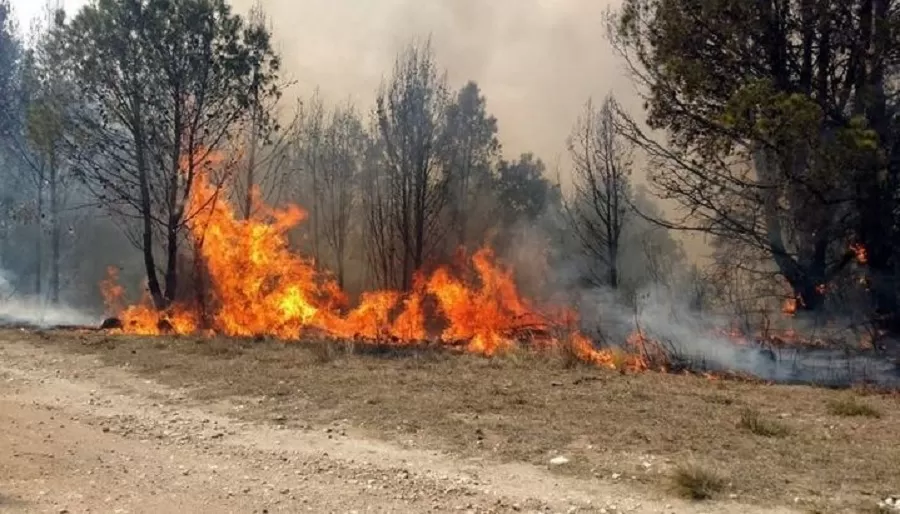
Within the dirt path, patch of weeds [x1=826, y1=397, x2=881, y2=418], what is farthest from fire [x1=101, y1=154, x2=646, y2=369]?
the dirt path

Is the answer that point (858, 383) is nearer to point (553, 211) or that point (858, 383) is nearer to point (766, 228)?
point (766, 228)

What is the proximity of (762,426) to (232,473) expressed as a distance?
18.2 feet

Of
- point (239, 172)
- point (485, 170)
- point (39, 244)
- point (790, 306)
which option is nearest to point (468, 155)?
point (485, 170)

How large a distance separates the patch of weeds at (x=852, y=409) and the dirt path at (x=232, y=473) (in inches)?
167

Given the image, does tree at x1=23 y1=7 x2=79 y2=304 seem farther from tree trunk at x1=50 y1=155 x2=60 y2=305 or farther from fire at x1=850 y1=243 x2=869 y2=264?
fire at x1=850 y1=243 x2=869 y2=264

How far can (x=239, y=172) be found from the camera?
23.6 m

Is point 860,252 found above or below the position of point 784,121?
below

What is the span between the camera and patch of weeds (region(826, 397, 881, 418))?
9.18 meters

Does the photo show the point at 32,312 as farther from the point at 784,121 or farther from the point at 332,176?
the point at 784,121

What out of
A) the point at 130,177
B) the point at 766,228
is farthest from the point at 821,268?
the point at 130,177

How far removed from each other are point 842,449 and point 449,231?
18.4m

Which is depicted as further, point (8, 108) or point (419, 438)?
point (8, 108)

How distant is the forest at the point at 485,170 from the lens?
42.9ft

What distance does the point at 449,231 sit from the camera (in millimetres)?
25266
